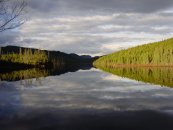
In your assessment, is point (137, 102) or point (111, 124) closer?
point (111, 124)

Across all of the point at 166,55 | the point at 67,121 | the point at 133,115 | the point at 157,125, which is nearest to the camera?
the point at 157,125

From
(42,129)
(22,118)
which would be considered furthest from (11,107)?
(42,129)

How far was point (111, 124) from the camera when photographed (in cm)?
1783

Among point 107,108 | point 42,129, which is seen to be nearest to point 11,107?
point 107,108

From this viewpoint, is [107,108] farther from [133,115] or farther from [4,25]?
[4,25]

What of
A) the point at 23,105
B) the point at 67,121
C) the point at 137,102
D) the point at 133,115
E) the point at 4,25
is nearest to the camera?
the point at 4,25

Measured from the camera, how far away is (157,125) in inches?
687

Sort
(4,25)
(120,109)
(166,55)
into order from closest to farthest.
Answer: (4,25) < (120,109) < (166,55)

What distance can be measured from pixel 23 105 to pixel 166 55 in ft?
569

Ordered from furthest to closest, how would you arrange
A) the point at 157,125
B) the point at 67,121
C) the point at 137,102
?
the point at 137,102
the point at 67,121
the point at 157,125

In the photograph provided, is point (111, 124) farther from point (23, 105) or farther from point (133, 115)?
point (23, 105)

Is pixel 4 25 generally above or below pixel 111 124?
above

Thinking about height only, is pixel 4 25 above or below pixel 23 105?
above

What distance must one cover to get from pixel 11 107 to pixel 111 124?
9.19m
